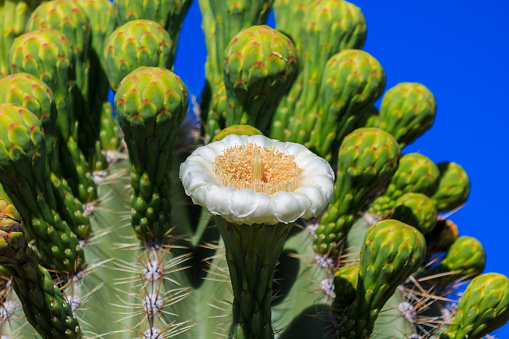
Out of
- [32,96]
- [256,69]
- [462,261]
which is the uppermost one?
[256,69]

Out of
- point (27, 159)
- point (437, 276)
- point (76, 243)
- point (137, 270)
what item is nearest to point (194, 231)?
point (137, 270)

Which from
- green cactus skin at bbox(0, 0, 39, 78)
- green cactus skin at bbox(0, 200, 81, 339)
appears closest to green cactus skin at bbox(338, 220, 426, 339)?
green cactus skin at bbox(0, 200, 81, 339)

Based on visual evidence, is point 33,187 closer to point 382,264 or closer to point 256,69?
point 256,69

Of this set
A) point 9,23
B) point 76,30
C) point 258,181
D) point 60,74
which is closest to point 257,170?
point 258,181

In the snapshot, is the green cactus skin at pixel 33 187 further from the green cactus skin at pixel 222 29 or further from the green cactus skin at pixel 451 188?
the green cactus skin at pixel 451 188

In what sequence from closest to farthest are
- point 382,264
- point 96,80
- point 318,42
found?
1. point 382,264
2. point 318,42
3. point 96,80

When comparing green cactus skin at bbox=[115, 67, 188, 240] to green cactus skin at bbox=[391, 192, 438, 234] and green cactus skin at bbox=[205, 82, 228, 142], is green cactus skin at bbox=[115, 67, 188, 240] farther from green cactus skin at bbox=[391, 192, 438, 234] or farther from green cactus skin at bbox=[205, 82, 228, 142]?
green cactus skin at bbox=[391, 192, 438, 234]

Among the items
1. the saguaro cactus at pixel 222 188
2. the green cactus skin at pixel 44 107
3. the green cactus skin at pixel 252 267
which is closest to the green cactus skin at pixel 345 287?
the saguaro cactus at pixel 222 188
